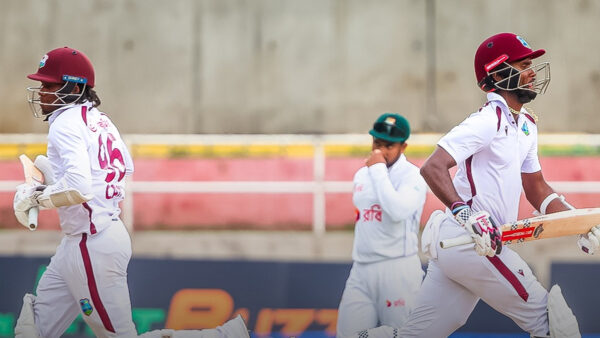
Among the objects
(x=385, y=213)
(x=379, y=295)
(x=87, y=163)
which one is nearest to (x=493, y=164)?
(x=385, y=213)

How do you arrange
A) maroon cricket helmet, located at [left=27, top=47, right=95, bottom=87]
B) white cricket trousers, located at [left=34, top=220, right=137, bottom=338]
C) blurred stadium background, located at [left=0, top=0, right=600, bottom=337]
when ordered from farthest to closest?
blurred stadium background, located at [left=0, top=0, right=600, bottom=337]
maroon cricket helmet, located at [left=27, top=47, right=95, bottom=87]
white cricket trousers, located at [left=34, top=220, right=137, bottom=338]

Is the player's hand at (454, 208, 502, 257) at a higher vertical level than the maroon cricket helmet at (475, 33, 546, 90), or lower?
lower

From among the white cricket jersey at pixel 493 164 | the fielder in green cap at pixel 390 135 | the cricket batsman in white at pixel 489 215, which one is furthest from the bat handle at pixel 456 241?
the fielder in green cap at pixel 390 135

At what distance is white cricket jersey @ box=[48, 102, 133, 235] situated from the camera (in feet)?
14.9

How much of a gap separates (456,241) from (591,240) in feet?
2.48

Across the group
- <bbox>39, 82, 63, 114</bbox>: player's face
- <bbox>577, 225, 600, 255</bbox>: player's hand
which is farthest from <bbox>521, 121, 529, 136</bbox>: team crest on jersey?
<bbox>39, 82, 63, 114</bbox>: player's face

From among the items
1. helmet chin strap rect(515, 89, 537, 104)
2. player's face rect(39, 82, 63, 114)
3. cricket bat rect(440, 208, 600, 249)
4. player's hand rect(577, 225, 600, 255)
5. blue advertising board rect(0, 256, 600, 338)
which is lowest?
blue advertising board rect(0, 256, 600, 338)

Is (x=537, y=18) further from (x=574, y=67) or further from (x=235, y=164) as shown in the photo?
(x=235, y=164)

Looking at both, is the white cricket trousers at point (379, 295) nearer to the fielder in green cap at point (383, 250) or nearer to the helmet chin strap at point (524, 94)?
the fielder in green cap at point (383, 250)

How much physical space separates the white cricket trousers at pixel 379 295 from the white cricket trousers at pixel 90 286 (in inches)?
54.9

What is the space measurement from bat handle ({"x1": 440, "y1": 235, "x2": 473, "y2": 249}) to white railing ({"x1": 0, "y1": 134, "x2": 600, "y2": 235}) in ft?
18.8

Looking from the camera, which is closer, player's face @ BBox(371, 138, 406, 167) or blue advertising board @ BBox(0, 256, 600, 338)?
player's face @ BBox(371, 138, 406, 167)

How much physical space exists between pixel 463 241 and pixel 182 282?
3.33 meters

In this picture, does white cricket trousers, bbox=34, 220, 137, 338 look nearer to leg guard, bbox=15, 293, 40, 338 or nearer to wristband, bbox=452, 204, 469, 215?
leg guard, bbox=15, 293, 40, 338
